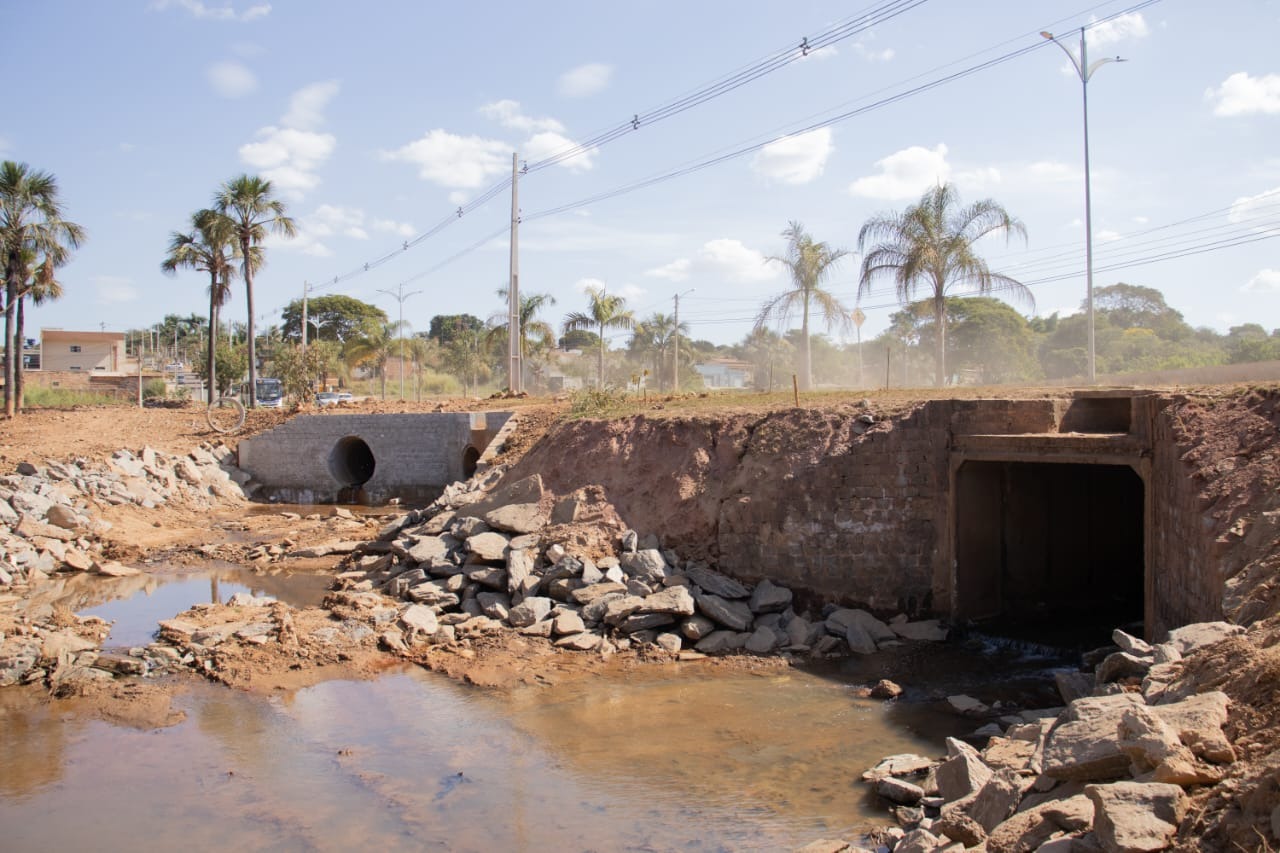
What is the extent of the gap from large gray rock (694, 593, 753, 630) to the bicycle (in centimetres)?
2355

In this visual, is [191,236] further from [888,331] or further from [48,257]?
[888,331]

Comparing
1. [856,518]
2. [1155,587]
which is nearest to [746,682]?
[856,518]

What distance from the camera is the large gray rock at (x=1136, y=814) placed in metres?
5.18

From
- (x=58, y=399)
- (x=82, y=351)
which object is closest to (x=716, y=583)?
(x=58, y=399)

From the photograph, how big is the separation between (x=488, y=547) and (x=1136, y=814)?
12.4m

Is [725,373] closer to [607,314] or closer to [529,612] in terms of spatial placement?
[607,314]

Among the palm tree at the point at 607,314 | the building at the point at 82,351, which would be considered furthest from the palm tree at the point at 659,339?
the building at the point at 82,351

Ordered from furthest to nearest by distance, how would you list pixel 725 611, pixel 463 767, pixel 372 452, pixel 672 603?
pixel 372 452
pixel 725 611
pixel 672 603
pixel 463 767

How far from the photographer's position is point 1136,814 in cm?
534

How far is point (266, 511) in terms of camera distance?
2861 centimetres

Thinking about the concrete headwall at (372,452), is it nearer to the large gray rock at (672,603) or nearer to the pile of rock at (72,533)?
the pile of rock at (72,533)

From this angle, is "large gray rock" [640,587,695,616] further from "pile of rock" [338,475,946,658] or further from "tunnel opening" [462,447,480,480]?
"tunnel opening" [462,447,480,480]

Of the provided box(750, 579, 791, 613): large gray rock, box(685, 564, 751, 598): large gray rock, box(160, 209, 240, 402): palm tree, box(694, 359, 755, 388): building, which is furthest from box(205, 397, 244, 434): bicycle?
box(694, 359, 755, 388): building

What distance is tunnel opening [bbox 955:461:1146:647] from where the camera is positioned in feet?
49.0
